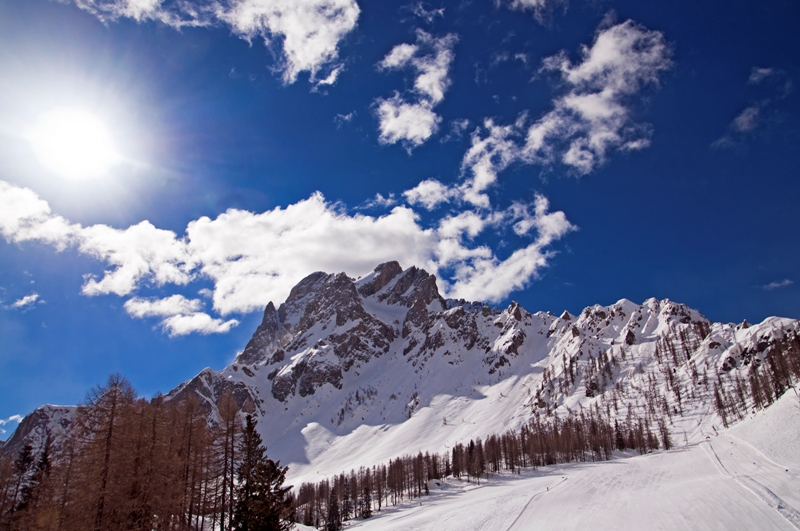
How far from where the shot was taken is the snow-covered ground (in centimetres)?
3478

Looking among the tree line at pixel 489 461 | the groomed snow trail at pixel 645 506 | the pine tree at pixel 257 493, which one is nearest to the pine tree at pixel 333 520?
the tree line at pixel 489 461

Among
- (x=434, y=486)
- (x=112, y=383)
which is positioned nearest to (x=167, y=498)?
(x=112, y=383)

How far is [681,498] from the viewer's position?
41812mm

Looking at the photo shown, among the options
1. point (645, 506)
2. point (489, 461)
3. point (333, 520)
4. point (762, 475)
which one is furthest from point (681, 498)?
point (489, 461)

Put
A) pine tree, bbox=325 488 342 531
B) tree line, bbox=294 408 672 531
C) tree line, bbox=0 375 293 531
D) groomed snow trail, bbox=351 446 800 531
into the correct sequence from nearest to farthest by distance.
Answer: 1. tree line, bbox=0 375 293 531
2. groomed snow trail, bbox=351 446 800 531
3. pine tree, bbox=325 488 342 531
4. tree line, bbox=294 408 672 531

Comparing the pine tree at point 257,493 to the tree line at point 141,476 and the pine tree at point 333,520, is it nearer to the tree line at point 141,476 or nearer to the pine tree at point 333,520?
the tree line at point 141,476

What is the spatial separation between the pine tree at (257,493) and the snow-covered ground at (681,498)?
21.5 m

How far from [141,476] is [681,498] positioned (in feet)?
157

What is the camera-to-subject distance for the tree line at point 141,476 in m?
24.2

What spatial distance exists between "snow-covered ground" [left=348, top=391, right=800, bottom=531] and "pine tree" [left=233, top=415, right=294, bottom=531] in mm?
21530

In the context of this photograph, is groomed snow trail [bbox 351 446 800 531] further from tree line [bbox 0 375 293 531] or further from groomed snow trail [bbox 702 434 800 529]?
tree line [bbox 0 375 293 531]

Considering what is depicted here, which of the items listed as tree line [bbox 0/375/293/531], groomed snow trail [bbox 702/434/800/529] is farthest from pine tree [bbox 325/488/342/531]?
groomed snow trail [bbox 702/434/800/529]

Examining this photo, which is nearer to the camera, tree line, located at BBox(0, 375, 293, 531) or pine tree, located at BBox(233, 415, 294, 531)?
tree line, located at BBox(0, 375, 293, 531)

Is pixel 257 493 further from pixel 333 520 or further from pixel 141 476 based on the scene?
pixel 333 520
